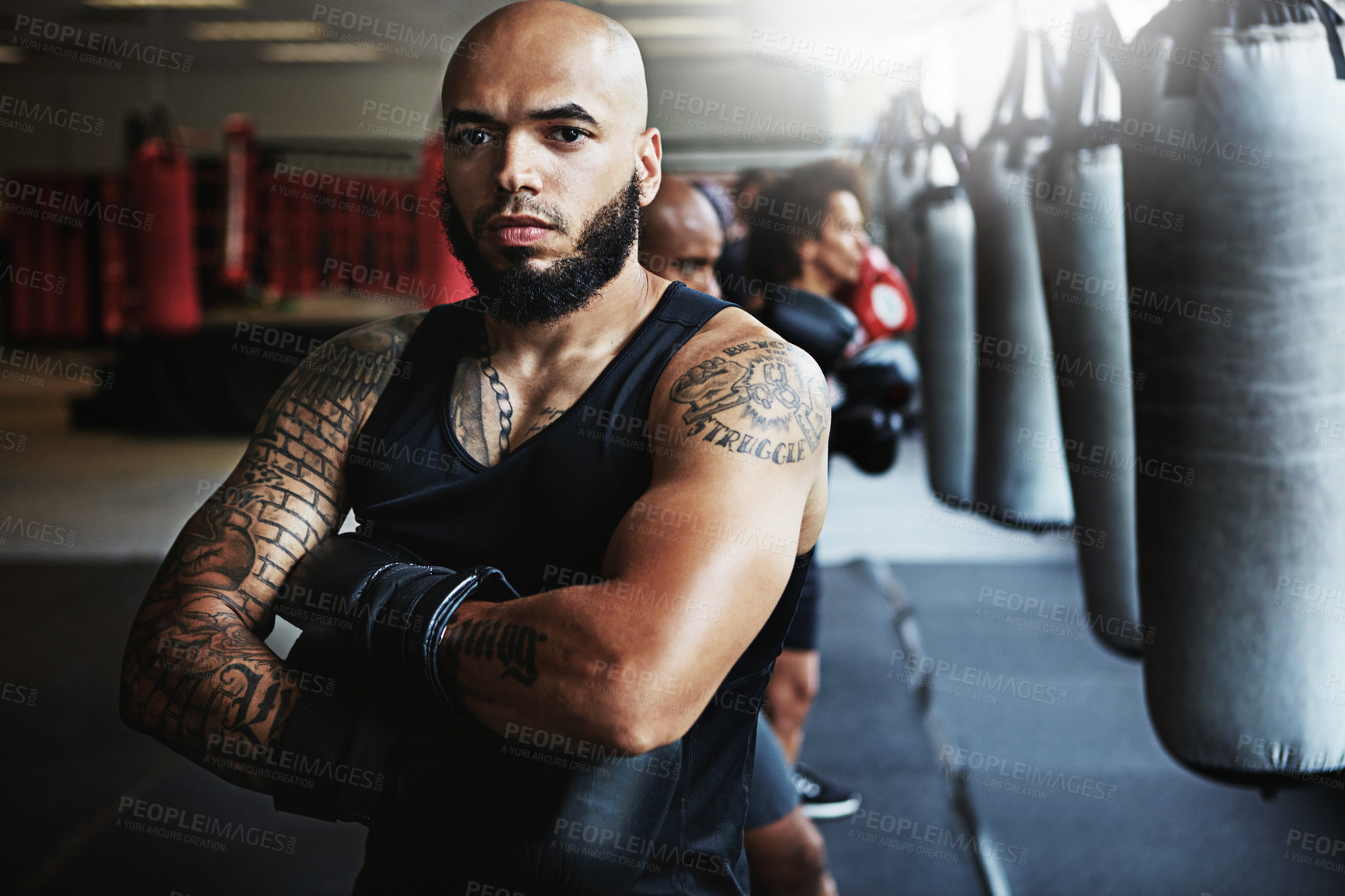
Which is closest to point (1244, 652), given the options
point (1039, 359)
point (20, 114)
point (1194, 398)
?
point (1194, 398)

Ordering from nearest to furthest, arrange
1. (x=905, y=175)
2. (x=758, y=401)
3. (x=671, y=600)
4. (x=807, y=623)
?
1. (x=671, y=600)
2. (x=758, y=401)
3. (x=807, y=623)
4. (x=905, y=175)

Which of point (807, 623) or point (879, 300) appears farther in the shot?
point (879, 300)

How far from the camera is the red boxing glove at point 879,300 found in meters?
3.63

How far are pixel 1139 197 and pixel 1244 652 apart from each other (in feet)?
2.18

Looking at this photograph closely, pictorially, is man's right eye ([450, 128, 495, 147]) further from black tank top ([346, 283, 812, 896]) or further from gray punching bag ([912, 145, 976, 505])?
gray punching bag ([912, 145, 976, 505])

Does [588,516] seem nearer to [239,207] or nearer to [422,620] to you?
[422,620]

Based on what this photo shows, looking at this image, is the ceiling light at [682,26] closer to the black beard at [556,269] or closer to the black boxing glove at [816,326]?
the black boxing glove at [816,326]

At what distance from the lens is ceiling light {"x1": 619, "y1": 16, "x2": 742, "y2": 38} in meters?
9.83

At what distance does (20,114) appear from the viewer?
45.4 feet

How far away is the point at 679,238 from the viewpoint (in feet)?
7.19

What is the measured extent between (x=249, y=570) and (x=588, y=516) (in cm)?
42

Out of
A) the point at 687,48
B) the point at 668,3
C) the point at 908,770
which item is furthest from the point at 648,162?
the point at 687,48

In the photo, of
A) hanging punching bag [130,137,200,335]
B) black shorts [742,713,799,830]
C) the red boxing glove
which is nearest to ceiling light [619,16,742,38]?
hanging punching bag [130,137,200,335]

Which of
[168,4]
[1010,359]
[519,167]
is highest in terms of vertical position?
[168,4]
